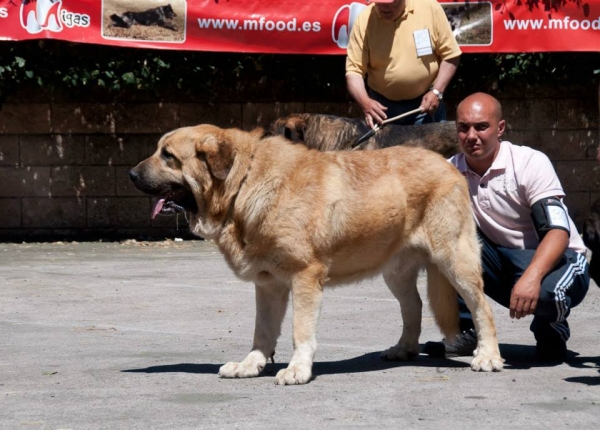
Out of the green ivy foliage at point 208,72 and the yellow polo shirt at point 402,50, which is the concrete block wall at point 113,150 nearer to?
the green ivy foliage at point 208,72

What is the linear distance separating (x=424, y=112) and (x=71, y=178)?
5658 mm

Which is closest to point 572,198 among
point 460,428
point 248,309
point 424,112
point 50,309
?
point 424,112

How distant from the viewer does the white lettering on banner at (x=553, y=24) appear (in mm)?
12453

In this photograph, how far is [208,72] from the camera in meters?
12.9

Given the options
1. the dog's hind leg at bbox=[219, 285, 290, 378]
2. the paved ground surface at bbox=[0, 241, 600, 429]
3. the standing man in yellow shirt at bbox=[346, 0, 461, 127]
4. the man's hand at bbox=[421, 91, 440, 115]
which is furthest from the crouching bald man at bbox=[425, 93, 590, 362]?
the standing man in yellow shirt at bbox=[346, 0, 461, 127]

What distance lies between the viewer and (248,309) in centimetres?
843

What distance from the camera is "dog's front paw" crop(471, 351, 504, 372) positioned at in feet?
19.6

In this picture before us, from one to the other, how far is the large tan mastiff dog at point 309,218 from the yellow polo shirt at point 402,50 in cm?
243

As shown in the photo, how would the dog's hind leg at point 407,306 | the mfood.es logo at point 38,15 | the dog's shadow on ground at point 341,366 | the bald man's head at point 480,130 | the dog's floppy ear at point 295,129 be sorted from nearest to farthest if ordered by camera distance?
the dog's shadow on ground at point 341,366 → the bald man's head at point 480,130 → the dog's hind leg at point 407,306 → the dog's floppy ear at point 295,129 → the mfood.es logo at point 38,15

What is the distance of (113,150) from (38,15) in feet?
5.89

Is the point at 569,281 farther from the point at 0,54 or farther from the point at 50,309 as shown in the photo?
the point at 0,54

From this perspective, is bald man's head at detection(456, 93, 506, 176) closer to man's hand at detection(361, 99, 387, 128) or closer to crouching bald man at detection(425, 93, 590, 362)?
crouching bald man at detection(425, 93, 590, 362)

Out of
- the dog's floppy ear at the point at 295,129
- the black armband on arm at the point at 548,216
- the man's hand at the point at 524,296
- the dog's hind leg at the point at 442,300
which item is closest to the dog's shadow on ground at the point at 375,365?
the dog's hind leg at the point at 442,300

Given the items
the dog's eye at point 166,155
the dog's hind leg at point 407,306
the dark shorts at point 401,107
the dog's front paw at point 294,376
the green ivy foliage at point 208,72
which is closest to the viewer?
the dog's front paw at point 294,376
